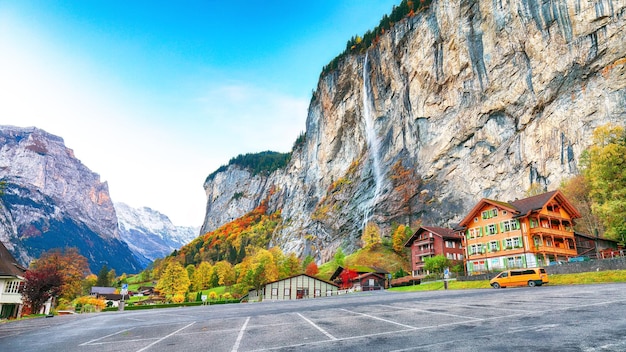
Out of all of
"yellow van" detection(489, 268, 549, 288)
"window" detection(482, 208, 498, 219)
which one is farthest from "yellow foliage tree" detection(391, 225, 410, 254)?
"yellow van" detection(489, 268, 549, 288)

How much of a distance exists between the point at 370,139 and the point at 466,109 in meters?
40.3

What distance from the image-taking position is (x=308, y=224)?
14488 cm

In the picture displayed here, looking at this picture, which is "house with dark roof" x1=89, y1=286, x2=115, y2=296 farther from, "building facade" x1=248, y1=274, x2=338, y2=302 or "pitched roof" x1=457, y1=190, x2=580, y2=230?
"pitched roof" x1=457, y1=190, x2=580, y2=230

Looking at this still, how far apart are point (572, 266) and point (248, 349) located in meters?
34.0

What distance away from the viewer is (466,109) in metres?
93.8

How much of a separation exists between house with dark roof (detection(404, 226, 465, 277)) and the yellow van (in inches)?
1584

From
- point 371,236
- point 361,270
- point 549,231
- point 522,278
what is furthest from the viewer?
point 371,236

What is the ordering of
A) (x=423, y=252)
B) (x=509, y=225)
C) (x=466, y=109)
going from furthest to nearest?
(x=466, y=109) < (x=423, y=252) < (x=509, y=225)

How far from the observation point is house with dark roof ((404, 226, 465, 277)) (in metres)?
76.9

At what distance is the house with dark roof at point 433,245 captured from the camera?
76.9 m

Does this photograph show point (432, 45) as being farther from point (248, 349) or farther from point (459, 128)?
point (248, 349)

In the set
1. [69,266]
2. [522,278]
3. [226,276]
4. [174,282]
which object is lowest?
[174,282]

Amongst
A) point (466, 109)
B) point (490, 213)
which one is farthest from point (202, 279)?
point (466, 109)

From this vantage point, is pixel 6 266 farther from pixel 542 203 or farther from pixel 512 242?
pixel 542 203
